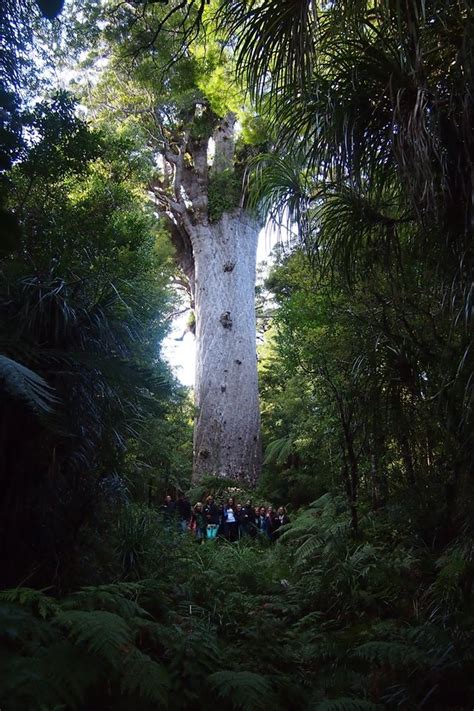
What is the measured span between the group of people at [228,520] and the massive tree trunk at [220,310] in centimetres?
215

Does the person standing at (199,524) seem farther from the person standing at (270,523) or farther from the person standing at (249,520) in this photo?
the person standing at (270,523)

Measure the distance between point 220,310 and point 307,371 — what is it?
6349 millimetres

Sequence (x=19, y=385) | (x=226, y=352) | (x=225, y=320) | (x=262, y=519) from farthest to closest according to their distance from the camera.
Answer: (x=225, y=320)
(x=226, y=352)
(x=262, y=519)
(x=19, y=385)

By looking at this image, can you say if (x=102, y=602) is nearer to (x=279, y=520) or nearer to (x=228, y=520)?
(x=228, y=520)

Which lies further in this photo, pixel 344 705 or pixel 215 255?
pixel 215 255

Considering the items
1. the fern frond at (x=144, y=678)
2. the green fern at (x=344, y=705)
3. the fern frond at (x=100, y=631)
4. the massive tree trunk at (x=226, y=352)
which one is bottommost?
the green fern at (x=344, y=705)

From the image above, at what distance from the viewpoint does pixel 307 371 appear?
6.61m

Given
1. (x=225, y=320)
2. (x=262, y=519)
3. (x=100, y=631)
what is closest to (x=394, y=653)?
(x=100, y=631)

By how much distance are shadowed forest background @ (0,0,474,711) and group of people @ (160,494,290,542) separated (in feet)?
7.39

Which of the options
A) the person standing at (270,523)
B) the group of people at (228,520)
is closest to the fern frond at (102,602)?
the group of people at (228,520)

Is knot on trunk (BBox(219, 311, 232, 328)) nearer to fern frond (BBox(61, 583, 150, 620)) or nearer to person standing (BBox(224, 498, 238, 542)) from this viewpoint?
person standing (BBox(224, 498, 238, 542))

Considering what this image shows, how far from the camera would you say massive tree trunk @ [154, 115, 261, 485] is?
11867mm

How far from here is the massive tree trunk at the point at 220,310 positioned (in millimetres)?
11867

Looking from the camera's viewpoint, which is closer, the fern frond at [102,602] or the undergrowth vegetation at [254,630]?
the undergrowth vegetation at [254,630]
